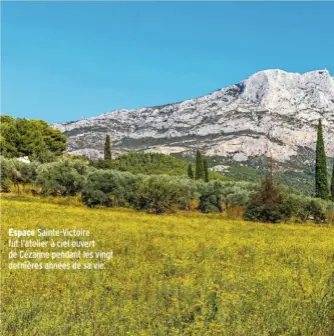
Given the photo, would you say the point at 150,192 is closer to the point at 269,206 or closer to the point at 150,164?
the point at 269,206

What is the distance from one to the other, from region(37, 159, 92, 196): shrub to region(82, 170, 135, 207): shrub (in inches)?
77.3

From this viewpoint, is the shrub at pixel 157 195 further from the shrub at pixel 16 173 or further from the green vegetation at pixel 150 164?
the green vegetation at pixel 150 164

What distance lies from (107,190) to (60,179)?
5386 millimetres

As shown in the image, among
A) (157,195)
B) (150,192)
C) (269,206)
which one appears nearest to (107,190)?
(150,192)

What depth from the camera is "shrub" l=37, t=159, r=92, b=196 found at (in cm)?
4816

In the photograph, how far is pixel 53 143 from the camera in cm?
8650

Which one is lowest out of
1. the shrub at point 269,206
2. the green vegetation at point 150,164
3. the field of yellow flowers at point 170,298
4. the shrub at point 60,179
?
the field of yellow flowers at point 170,298

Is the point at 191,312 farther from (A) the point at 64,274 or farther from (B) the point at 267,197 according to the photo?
(B) the point at 267,197

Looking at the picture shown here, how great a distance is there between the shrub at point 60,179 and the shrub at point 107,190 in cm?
196

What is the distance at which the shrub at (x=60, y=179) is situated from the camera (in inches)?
1896

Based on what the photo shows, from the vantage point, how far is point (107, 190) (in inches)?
1880

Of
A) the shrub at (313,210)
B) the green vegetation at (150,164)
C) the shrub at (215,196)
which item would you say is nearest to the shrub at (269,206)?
the shrub at (215,196)

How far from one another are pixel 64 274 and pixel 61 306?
106 inches

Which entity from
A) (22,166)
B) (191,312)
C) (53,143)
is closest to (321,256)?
(191,312)
